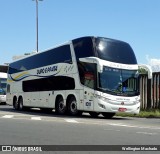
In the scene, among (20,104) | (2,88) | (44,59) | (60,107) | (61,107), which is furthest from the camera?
(2,88)

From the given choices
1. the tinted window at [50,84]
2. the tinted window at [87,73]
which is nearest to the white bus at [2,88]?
the tinted window at [50,84]

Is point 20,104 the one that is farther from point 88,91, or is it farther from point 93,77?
point 93,77

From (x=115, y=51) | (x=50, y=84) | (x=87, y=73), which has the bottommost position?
(x=50, y=84)

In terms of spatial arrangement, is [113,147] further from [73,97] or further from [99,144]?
[73,97]

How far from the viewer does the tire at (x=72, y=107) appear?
2261 centimetres

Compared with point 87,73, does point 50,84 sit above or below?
below

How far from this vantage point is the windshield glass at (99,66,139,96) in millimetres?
20781

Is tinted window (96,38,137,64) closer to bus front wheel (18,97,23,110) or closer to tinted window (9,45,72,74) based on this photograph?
tinted window (9,45,72,74)

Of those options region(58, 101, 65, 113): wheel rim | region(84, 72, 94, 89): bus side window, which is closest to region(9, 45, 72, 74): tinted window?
region(84, 72, 94, 89): bus side window

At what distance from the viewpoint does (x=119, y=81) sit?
835 inches

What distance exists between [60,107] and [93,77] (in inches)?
169

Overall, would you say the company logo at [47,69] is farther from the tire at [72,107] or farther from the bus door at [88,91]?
the bus door at [88,91]

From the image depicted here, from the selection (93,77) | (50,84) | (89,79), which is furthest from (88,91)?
(50,84)

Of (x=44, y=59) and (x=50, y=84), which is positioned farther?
(x=44, y=59)
